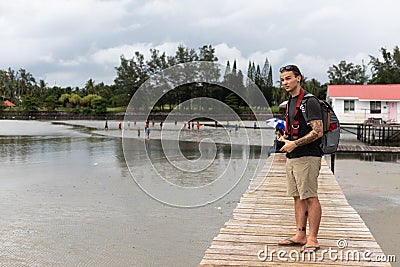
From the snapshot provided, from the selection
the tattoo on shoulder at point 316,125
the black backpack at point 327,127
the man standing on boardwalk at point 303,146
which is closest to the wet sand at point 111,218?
the man standing on boardwalk at point 303,146

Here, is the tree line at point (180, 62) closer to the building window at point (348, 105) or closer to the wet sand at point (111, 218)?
the building window at point (348, 105)

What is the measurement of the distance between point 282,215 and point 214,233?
1.58 metres

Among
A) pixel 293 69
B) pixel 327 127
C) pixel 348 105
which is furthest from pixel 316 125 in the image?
pixel 348 105

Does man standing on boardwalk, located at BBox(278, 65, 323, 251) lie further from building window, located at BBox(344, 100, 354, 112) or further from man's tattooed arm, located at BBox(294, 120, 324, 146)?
building window, located at BBox(344, 100, 354, 112)

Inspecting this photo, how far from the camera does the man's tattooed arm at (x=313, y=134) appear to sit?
375 cm

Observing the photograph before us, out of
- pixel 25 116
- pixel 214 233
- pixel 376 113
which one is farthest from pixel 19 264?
pixel 25 116

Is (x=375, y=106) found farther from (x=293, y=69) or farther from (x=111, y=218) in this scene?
(x=293, y=69)

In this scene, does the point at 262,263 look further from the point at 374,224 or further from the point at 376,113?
the point at 376,113

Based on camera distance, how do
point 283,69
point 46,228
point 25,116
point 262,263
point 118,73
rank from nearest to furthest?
point 262,263 < point 283,69 < point 46,228 < point 25,116 < point 118,73

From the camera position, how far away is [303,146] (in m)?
3.89

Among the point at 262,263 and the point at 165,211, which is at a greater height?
the point at 262,263

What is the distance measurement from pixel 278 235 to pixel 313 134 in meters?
1.34

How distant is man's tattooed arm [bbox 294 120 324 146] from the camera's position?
148 inches

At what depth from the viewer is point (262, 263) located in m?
3.71
